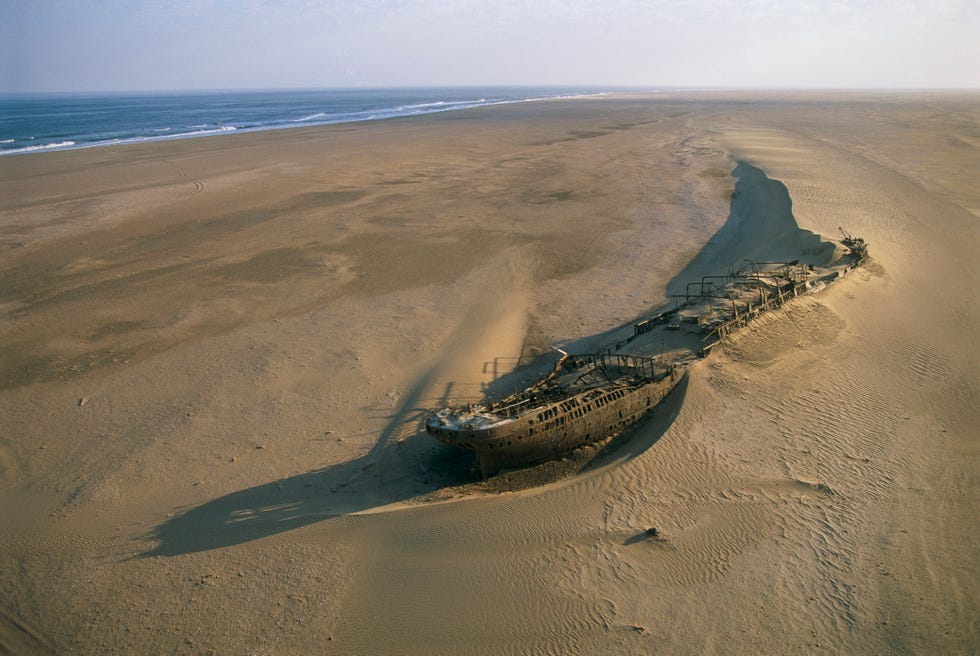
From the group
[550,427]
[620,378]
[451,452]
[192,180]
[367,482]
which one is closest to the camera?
[550,427]

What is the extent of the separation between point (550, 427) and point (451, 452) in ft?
9.53

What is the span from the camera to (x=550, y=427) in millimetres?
13047

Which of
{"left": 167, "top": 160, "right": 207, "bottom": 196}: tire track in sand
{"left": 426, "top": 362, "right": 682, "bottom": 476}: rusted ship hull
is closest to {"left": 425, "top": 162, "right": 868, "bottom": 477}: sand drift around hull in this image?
{"left": 426, "top": 362, "right": 682, "bottom": 476}: rusted ship hull

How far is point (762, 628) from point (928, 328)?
15.7m

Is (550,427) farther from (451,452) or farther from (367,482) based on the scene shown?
(367,482)

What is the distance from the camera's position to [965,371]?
17.0 meters

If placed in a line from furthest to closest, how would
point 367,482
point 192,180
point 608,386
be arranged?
point 192,180 → point 608,386 → point 367,482

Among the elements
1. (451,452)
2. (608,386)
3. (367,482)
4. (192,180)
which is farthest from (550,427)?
(192,180)

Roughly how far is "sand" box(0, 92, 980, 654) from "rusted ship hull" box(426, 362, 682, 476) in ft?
2.01

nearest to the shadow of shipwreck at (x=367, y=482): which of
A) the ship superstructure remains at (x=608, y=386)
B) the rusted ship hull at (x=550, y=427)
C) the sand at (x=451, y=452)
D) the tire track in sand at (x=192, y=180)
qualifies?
the sand at (x=451, y=452)

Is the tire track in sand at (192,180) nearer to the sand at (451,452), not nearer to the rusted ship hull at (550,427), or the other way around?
the sand at (451,452)

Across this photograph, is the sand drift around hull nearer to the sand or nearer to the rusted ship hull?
the rusted ship hull

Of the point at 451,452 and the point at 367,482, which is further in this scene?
the point at 451,452

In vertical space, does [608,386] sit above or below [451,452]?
above
